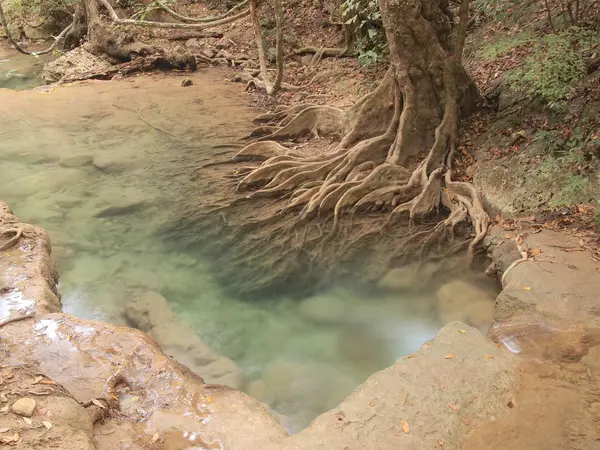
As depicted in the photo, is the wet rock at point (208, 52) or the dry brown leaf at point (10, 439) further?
the wet rock at point (208, 52)

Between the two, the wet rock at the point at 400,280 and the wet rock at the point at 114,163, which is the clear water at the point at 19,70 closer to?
the wet rock at the point at 114,163

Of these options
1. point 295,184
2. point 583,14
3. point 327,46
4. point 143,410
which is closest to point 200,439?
point 143,410

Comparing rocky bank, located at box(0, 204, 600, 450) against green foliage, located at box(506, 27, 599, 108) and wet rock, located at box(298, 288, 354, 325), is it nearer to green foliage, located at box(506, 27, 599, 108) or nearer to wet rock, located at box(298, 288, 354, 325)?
wet rock, located at box(298, 288, 354, 325)

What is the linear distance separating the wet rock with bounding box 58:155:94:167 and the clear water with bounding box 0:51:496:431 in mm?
32

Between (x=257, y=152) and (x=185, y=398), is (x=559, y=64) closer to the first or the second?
(x=257, y=152)

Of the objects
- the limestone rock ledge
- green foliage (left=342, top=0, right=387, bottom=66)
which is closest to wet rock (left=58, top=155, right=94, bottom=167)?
the limestone rock ledge

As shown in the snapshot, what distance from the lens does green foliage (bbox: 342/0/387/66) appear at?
998 centimetres

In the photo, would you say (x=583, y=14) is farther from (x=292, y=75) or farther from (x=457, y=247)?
(x=292, y=75)

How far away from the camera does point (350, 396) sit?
3766 mm

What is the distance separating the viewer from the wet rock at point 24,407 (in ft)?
9.95

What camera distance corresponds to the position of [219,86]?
40.0ft

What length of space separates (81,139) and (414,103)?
641cm

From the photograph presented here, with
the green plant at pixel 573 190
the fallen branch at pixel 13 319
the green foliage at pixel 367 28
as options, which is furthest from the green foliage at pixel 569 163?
the fallen branch at pixel 13 319

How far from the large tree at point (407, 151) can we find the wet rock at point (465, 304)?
735mm
